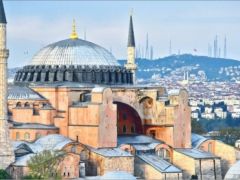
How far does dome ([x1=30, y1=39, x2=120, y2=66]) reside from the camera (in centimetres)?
6069

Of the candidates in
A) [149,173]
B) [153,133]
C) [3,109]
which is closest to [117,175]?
[3,109]

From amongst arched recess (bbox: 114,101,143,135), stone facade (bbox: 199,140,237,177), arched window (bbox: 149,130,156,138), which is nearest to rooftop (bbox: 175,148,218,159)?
arched window (bbox: 149,130,156,138)

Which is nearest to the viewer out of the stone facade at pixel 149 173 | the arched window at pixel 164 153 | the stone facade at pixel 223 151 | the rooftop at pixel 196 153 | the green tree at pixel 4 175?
the green tree at pixel 4 175

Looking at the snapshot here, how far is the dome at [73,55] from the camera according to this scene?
60688 millimetres

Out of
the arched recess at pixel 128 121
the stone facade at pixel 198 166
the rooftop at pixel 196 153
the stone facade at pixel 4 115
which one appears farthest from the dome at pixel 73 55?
the stone facade at pixel 4 115

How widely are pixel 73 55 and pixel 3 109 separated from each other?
8.29m

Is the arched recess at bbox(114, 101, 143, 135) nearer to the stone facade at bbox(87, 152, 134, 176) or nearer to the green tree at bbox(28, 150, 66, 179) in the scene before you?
Answer: the stone facade at bbox(87, 152, 134, 176)

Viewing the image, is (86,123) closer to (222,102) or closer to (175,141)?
(175,141)

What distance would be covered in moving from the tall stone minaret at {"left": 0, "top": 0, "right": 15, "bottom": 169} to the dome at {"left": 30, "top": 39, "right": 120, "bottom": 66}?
22.2 ft

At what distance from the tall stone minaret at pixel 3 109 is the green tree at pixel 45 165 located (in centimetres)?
96

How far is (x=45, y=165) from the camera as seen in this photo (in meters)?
52.3

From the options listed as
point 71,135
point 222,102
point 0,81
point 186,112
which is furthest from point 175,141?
point 222,102

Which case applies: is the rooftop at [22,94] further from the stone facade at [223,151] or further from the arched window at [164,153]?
the stone facade at [223,151]

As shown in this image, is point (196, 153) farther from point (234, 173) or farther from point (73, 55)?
point (73, 55)
